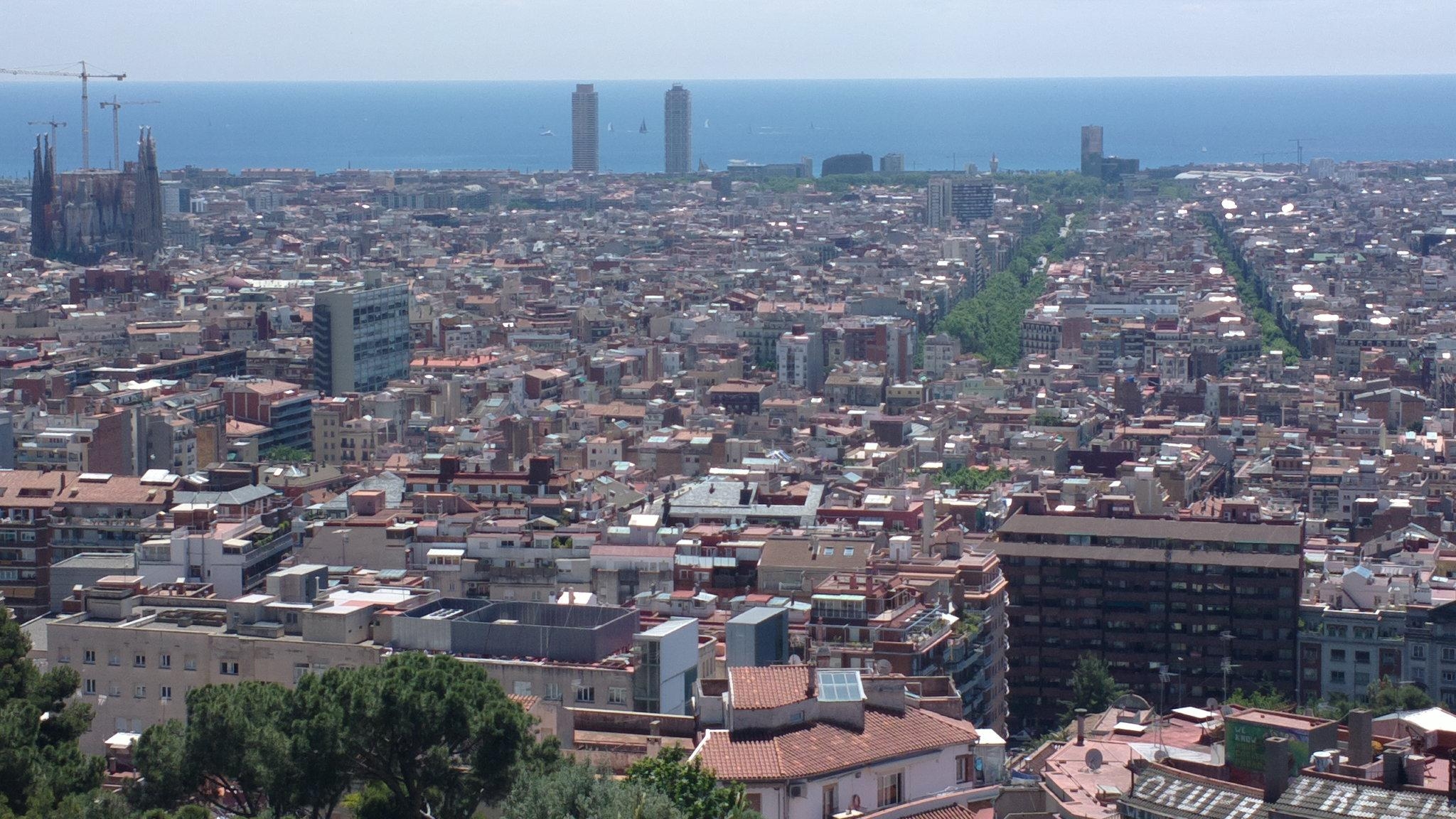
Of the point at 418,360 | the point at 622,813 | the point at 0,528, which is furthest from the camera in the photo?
the point at 418,360

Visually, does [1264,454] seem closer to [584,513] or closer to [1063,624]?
[1063,624]

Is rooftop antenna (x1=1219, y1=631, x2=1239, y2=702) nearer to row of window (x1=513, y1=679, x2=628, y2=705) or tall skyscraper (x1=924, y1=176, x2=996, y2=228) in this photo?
row of window (x1=513, y1=679, x2=628, y2=705)

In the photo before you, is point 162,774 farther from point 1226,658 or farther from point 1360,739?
point 1226,658

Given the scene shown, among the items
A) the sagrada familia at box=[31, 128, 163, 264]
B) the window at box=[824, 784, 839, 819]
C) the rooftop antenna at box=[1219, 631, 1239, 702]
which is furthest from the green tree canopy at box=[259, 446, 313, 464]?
the sagrada familia at box=[31, 128, 163, 264]

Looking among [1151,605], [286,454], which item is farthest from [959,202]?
[1151,605]

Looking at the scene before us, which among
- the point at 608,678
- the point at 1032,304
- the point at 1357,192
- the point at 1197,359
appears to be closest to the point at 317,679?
the point at 608,678

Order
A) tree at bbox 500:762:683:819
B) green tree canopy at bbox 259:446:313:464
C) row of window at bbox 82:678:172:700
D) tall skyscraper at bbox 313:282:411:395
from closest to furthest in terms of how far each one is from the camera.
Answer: tree at bbox 500:762:683:819 → row of window at bbox 82:678:172:700 → green tree canopy at bbox 259:446:313:464 → tall skyscraper at bbox 313:282:411:395
